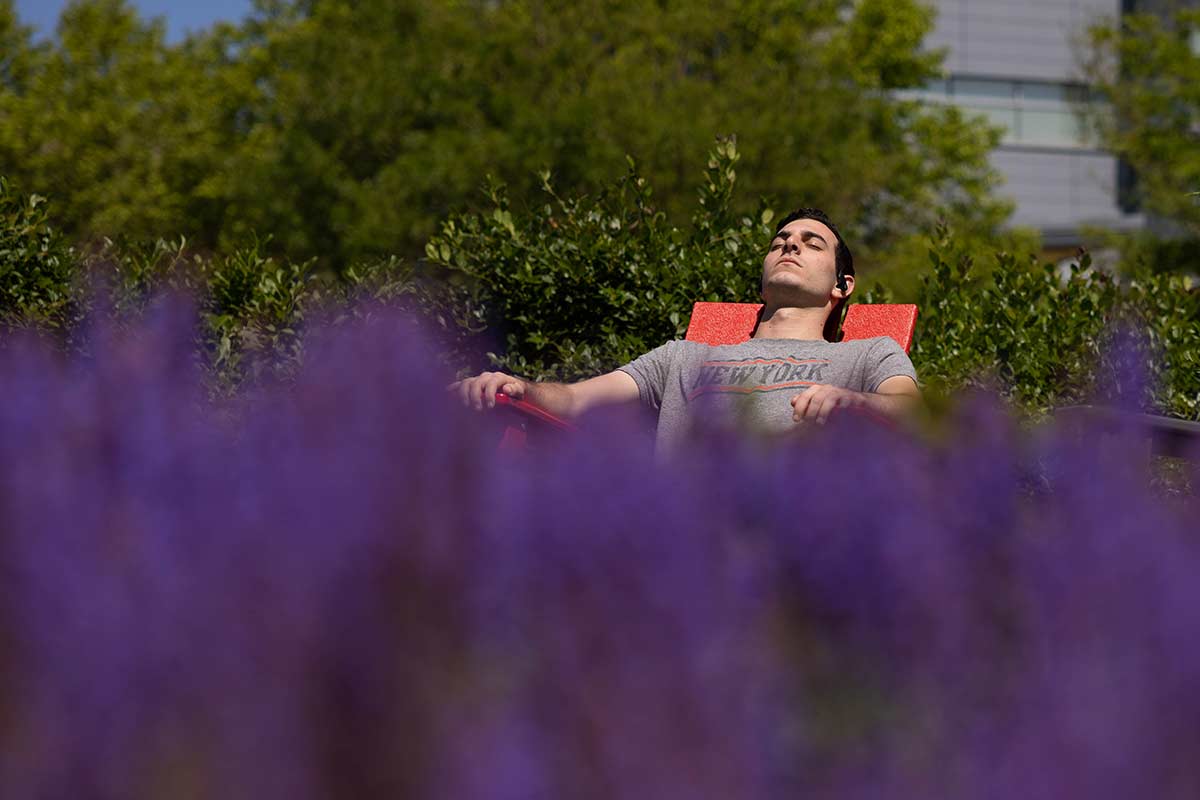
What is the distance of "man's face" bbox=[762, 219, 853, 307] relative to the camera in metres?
5.01

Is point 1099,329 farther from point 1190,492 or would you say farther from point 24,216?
point 1190,492

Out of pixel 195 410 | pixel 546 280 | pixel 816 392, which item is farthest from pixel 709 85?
pixel 195 410

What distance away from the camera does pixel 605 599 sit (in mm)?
558

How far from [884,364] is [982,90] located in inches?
1861

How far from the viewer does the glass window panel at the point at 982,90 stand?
160ft

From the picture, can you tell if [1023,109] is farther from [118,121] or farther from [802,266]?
[802,266]

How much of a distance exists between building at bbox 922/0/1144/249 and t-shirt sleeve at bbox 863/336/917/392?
149 feet

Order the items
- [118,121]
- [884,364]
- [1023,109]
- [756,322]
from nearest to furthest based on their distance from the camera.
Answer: [884,364], [756,322], [118,121], [1023,109]

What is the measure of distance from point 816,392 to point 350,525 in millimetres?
2538

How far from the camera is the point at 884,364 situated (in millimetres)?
4676

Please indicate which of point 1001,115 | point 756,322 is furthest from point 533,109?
point 1001,115

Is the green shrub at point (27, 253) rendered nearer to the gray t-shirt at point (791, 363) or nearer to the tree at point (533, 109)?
the gray t-shirt at point (791, 363)

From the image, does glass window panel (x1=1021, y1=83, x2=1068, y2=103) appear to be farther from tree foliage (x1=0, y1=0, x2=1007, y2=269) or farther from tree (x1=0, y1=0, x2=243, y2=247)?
tree (x1=0, y1=0, x2=243, y2=247)

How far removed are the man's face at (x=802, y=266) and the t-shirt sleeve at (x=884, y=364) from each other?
0.35 meters
